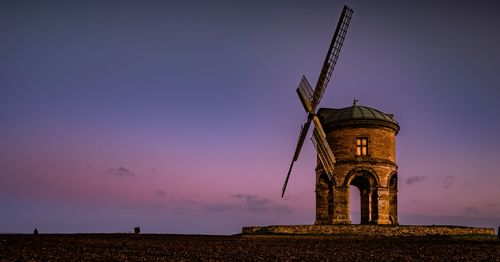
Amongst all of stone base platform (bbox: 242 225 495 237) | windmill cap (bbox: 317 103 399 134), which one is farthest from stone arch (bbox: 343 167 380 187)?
stone base platform (bbox: 242 225 495 237)

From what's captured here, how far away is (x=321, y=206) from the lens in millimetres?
35844

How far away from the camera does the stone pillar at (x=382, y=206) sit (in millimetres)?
34062

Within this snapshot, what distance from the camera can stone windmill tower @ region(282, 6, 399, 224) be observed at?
34031 mm

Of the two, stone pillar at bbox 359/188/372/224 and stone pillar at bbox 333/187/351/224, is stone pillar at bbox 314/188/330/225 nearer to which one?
stone pillar at bbox 333/187/351/224

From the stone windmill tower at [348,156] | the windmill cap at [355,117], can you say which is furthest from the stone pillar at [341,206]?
the windmill cap at [355,117]

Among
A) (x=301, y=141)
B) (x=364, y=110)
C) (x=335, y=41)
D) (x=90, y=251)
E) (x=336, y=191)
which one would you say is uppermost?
(x=335, y=41)

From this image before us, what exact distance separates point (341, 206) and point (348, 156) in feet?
11.6

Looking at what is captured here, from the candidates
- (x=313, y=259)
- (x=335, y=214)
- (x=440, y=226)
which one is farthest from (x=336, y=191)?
(x=313, y=259)

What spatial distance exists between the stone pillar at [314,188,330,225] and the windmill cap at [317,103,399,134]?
15.7 feet

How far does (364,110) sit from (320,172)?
556 cm

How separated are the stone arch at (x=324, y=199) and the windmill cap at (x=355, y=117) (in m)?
3.93

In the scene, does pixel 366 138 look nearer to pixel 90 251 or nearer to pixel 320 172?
pixel 320 172

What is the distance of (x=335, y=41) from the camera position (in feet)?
111

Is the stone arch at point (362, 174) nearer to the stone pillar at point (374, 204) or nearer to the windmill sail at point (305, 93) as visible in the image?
the stone pillar at point (374, 204)
